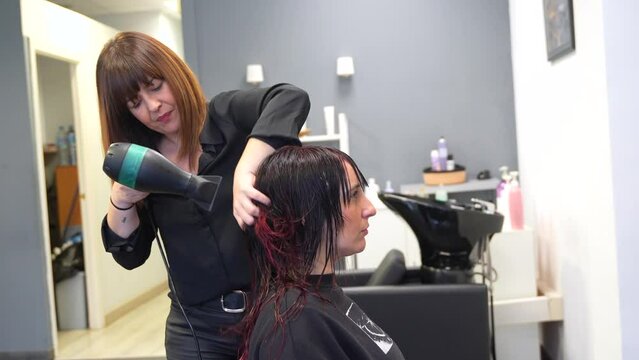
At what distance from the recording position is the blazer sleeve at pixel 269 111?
1136 mm

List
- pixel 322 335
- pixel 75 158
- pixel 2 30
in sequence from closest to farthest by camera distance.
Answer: pixel 322 335 < pixel 2 30 < pixel 75 158

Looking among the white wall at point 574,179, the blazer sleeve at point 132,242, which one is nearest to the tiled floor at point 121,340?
the white wall at point 574,179

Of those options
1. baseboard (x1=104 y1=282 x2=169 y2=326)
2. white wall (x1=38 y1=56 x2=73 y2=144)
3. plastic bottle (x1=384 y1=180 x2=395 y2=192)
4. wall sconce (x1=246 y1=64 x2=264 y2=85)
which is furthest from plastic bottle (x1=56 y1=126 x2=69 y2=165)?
plastic bottle (x1=384 y1=180 x2=395 y2=192)

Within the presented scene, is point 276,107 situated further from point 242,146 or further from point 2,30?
point 2,30

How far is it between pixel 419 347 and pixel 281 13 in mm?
2434

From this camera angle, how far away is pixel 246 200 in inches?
40.0

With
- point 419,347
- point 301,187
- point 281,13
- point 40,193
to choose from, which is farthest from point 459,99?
point 301,187

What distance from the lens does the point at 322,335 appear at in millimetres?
1060

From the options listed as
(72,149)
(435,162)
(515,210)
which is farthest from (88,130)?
(515,210)

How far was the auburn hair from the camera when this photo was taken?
124cm

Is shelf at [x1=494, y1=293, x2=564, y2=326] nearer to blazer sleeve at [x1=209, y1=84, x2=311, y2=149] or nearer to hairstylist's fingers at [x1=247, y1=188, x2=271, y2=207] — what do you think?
blazer sleeve at [x1=209, y1=84, x2=311, y2=149]

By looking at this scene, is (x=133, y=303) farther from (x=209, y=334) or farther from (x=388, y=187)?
(x=209, y=334)

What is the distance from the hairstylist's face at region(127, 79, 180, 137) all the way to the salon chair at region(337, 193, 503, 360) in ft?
3.39

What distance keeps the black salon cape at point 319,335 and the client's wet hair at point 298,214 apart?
18 mm
